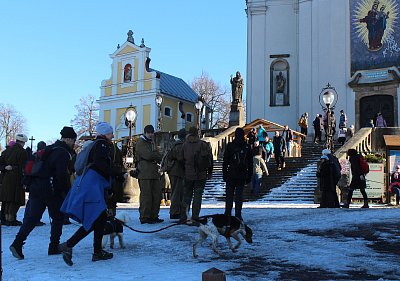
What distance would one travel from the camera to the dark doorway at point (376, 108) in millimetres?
31969

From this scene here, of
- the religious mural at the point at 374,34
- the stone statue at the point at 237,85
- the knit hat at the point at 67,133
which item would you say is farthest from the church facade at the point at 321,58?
the knit hat at the point at 67,133

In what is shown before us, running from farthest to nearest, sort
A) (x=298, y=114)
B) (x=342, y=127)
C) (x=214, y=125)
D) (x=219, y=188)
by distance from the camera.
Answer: (x=214, y=125) < (x=298, y=114) < (x=342, y=127) < (x=219, y=188)

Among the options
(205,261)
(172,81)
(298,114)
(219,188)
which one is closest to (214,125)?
(172,81)

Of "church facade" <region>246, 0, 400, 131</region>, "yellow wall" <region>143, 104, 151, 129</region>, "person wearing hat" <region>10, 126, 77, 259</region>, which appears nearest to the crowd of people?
"person wearing hat" <region>10, 126, 77, 259</region>

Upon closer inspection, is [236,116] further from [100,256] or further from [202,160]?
[100,256]

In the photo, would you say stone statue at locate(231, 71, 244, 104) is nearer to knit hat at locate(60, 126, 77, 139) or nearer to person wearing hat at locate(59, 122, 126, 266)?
knit hat at locate(60, 126, 77, 139)

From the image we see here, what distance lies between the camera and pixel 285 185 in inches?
801

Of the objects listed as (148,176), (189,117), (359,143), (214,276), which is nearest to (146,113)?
(189,117)

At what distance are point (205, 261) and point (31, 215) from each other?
7.89 feet

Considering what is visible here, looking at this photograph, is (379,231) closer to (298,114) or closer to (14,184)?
(14,184)

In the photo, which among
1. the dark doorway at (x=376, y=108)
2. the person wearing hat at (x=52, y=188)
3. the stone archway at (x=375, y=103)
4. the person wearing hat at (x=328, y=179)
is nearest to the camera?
the person wearing hat at (x=52, y=188)

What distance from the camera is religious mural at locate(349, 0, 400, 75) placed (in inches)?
1262

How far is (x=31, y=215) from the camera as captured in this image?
7172mm

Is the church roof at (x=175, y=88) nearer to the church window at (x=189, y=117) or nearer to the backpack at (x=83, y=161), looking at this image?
the church window at (x=189, y=117)
